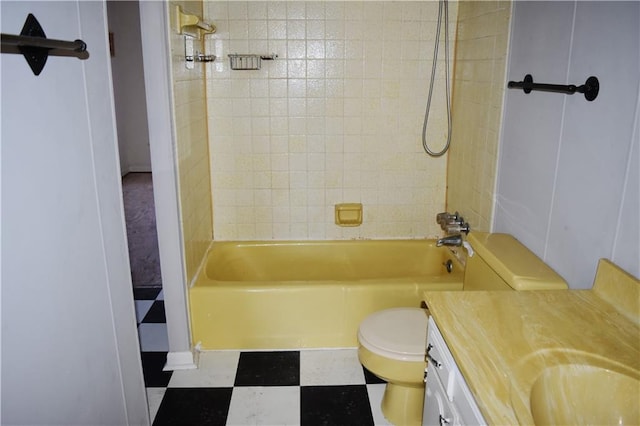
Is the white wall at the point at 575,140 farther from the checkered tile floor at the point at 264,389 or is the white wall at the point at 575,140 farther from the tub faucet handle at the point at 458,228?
the checkered tile floor at the point at 264,389

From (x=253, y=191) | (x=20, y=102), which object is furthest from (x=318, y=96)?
(x=20, y=102)

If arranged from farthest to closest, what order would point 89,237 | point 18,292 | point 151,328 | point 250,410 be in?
point 151,328 → point 250,410 → point 89,237 → point 18,292

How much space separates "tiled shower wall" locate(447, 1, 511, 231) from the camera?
2133mm

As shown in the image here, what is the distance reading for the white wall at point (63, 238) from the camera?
3.12 ft

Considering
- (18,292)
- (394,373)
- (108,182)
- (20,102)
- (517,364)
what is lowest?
(394,373)

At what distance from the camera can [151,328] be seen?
8.66ft

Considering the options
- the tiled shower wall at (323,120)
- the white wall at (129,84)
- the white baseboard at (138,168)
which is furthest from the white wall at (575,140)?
the white baseboard at (138,168)

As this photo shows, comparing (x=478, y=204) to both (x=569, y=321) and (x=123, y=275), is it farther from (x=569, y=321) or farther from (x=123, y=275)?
(x=123, y=275)

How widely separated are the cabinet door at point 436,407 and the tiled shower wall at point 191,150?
1278 mm

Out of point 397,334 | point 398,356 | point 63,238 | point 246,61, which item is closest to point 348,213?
point 246,61

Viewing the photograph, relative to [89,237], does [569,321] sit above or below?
below

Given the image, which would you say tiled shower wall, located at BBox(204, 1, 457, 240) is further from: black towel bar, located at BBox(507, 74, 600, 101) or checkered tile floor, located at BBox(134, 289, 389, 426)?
black towel bar, located at BBox(507, 74, 600, 101)

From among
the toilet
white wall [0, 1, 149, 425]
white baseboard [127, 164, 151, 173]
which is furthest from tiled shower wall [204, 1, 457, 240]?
white baseboard [127, 164, 151, 173]

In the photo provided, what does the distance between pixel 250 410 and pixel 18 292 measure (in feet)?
4.12
